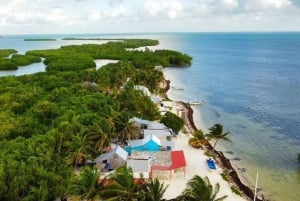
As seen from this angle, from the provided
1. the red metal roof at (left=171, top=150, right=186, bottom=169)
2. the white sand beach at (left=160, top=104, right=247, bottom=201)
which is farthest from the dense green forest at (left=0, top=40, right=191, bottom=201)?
the white sand beach at (left=160, top=104, right=247, bottom=201)

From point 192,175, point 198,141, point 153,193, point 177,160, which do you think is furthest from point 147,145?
point 153,193

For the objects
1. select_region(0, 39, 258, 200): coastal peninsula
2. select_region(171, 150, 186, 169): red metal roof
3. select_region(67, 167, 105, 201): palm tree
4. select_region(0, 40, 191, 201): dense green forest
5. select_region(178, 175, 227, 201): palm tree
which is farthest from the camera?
select_region(171, 150, 186, 169): red metal roof

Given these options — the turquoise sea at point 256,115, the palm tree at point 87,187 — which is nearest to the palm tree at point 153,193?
the palm tree at point 87,187

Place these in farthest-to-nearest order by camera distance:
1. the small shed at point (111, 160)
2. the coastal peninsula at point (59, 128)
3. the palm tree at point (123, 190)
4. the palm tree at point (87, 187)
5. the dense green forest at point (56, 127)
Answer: the small shed at point (111, 160)
the coastal peninsula at point (59, 128)
the dense green forest at point (56, 127)
the palm tree at point (87, 187)
the palm tree at point (123, 190)

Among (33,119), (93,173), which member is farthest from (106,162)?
(33,119)

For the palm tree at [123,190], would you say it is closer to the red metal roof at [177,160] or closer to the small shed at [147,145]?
the red metal roof at [177,160]

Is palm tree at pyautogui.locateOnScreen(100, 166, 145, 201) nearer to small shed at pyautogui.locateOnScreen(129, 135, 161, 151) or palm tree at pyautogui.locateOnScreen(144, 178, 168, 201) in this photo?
palm tree at pyautogui.locateOnScreen(144, 178, 168, 201)
